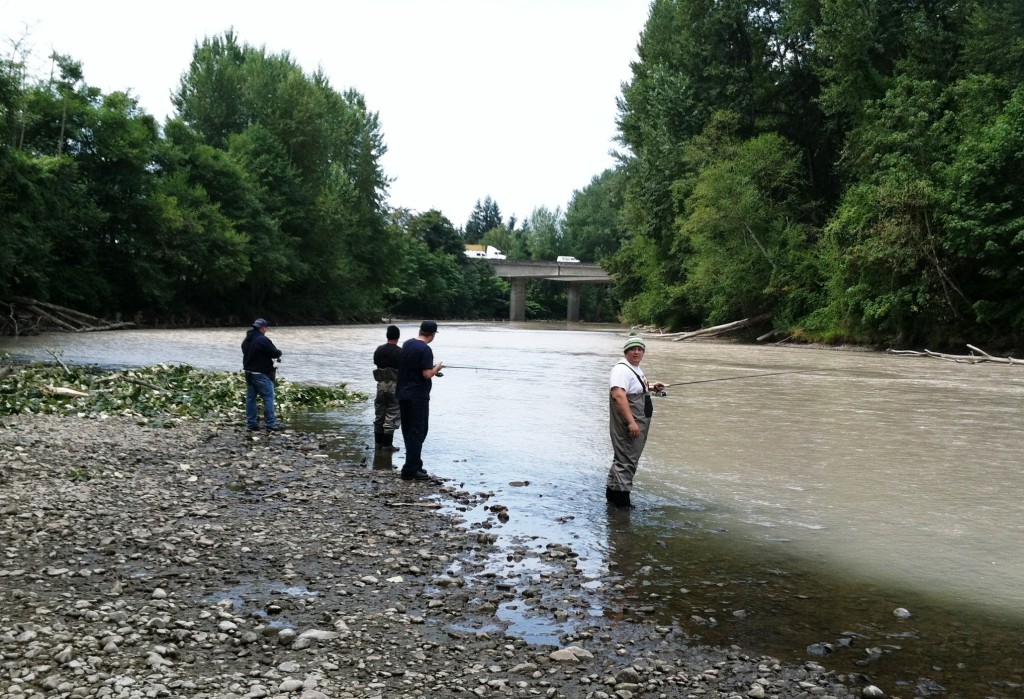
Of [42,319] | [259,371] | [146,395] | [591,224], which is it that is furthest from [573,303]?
[259,371]

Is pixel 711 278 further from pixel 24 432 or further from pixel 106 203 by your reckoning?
pixel 24 432

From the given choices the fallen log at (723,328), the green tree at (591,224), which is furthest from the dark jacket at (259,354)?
the green tree at (591,224)

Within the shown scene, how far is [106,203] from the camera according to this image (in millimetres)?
61281

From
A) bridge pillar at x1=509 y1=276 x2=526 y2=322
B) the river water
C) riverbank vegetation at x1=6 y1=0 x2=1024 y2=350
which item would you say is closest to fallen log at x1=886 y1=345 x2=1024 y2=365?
riverbank vegetation at x1=6 y1=0 x2=1024 y2=350

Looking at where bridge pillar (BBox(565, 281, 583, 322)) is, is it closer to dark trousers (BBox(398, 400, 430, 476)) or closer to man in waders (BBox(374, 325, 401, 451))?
man in waders (BBox(374, 325, 401, 451))

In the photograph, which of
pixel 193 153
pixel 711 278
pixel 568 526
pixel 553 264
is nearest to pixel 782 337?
pixel 711 278

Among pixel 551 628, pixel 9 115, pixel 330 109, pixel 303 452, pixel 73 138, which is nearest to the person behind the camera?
pixel 551 628

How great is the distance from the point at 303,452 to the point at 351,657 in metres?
8.63

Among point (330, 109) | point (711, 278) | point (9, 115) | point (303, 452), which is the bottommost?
point (303, 452)

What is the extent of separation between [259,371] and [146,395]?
5089 mm

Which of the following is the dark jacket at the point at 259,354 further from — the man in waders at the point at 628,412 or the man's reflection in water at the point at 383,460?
the man in waders at the point at 628,412

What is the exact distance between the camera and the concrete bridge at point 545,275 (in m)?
126

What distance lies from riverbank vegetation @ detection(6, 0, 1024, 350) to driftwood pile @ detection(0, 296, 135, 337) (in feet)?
4.35

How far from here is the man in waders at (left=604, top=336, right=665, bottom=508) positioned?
1069cm
